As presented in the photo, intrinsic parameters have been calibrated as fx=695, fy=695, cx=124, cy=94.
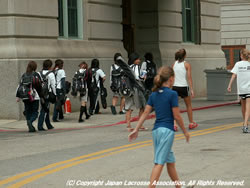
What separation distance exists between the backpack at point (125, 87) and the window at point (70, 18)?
6949 mm

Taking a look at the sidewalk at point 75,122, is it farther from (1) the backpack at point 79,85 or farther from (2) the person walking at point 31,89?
(2) the person walking at point 31,89

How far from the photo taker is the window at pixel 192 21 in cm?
2998

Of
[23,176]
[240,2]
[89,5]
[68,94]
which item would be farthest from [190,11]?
[23,176]

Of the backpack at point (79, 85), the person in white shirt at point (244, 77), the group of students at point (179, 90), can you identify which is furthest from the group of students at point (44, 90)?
the person in white shirt at point (244, 77)

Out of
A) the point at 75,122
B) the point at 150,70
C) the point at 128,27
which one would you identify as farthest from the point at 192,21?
the point at 75,122

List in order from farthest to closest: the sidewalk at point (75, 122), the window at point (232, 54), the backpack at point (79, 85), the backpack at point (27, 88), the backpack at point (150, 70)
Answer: the window at point (232, 54)
the backpack at point (150, 70)
the backpack at point (79, 85)
the sidewalk at point (75, 122)
the backpack at point (27, 88)

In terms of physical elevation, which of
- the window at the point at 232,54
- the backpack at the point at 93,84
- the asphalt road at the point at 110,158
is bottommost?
the asphalt road at the point at 110,158

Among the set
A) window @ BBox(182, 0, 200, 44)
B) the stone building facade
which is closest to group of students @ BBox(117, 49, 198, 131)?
window @ BBox(182, 0, 200, 44)

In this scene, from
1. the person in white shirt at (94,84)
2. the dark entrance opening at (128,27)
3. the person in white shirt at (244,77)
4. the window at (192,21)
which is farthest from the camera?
the window at (192,21)

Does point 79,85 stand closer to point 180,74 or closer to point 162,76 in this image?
point 180,74

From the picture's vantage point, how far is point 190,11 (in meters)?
30.4

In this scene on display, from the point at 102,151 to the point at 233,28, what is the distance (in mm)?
36046

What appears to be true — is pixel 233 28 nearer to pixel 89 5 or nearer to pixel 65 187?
pixel 89 5

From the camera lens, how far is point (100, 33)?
23609 millimetres
